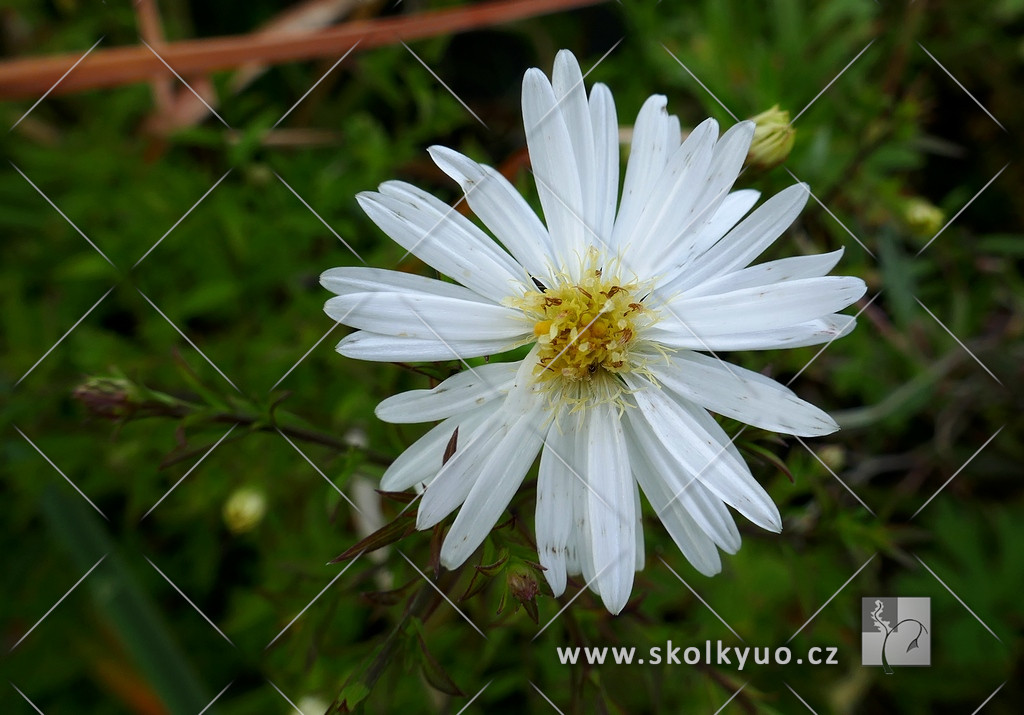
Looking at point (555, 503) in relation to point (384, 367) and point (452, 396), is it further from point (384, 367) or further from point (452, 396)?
point (384, 367)

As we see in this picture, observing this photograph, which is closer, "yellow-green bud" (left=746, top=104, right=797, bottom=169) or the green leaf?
the green leaf

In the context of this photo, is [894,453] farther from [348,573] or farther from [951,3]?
[348,573]

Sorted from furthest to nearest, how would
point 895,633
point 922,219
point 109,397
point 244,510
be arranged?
1. point 922,219
2. point 244,510
3. point 895,633
4. point 109,397

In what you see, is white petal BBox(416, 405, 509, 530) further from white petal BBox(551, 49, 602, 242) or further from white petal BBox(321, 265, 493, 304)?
white petal BBox(551, 49, 602, 242)

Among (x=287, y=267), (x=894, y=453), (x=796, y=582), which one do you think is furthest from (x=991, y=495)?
(x=287, y=267)

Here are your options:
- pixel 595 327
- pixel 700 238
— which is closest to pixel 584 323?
pixel 595 327

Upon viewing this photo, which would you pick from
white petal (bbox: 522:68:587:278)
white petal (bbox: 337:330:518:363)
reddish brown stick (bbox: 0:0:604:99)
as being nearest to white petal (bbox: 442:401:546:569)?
white petal (bbox: 337:330:518:363)
